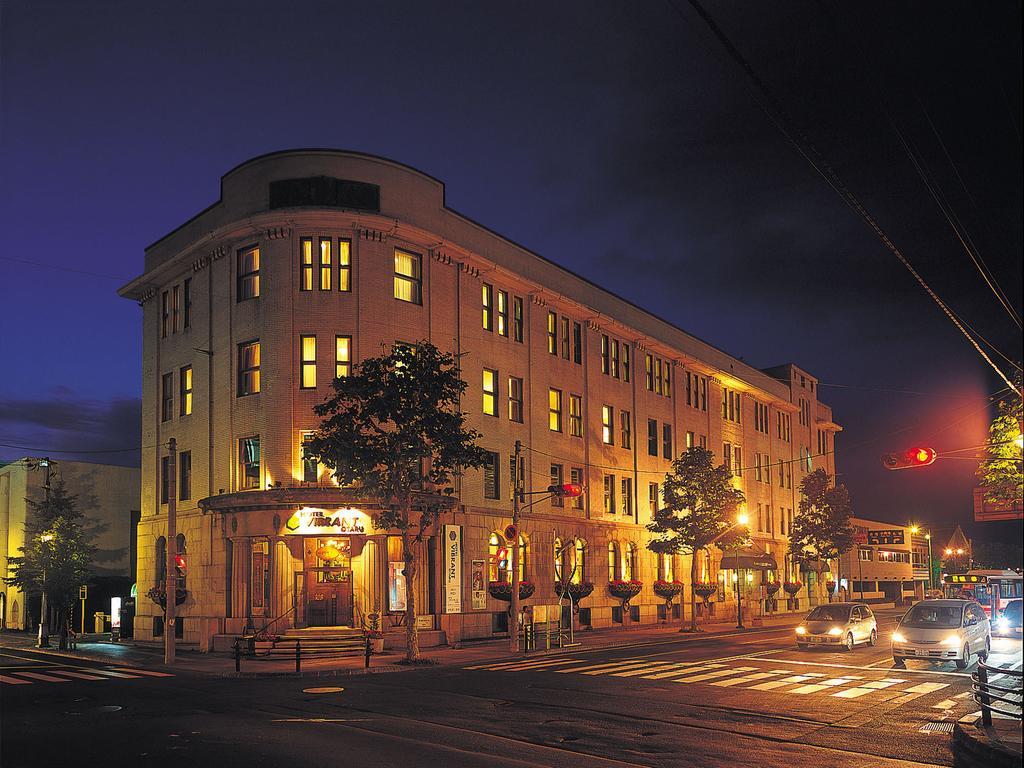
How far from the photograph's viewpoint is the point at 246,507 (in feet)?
120

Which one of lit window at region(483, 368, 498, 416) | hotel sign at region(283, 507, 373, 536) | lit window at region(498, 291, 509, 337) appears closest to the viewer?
hotel sign at region(283, 507, 373, 536)

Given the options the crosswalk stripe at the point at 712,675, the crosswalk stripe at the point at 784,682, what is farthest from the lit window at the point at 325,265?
the crosswalk stripe at the point at 784,682

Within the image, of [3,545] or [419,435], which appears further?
[3,545]

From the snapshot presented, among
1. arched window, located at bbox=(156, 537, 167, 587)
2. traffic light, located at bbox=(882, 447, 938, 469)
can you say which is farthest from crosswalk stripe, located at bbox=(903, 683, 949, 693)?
arched window, located at bbox=(156, 537, 167, 587)

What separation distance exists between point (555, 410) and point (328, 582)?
16368 millimetres

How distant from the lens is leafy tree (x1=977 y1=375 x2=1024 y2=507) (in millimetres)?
20016

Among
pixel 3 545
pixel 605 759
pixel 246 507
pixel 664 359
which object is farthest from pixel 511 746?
pixel 3 545

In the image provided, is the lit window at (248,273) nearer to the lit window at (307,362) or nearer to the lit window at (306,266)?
the lit window at (306,266)

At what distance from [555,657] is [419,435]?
8.65m

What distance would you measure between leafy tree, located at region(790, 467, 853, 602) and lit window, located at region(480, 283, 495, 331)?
39.4 metres

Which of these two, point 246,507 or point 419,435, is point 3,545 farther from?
point 419,435

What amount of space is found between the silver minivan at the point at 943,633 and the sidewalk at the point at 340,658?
12.3 m

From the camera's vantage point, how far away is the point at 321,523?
3528 centimetres

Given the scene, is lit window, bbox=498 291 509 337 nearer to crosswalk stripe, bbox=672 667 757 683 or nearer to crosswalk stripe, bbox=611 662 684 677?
crosswalk stripe, bbox=611 662 684 677
